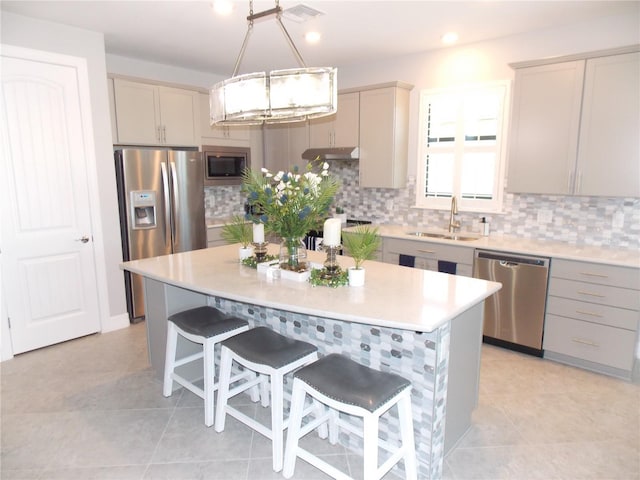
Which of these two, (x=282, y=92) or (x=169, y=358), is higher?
(x=282, y=92)

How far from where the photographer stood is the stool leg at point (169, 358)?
2682 millimetres

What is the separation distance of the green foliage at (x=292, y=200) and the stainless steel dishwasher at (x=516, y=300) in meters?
1.83

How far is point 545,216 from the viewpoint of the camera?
3787 millimetres

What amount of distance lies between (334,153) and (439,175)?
46.2 inches

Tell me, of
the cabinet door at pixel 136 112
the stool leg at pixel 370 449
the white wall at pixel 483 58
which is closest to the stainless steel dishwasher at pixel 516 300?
the white wall at pixel 483 58

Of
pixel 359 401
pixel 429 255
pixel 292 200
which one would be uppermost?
pixel 292 200

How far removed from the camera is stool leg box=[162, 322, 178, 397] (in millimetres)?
2682

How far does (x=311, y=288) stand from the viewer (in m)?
2.26

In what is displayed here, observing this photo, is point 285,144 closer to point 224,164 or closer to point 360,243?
point 224,164

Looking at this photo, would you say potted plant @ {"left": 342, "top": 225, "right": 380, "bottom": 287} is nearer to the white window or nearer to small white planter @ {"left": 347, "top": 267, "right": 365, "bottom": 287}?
small white planter @ {"left": 347, "top": 267, "right": 365, "bottom": 287}

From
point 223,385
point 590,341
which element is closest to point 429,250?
point 590,341

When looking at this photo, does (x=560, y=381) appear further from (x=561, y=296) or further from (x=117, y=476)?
(x=117, y=476)

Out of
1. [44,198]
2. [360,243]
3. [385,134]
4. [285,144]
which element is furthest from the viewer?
[285,144]

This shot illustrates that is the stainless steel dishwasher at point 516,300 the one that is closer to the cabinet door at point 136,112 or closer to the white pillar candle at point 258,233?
the white pillar candle at point 258,233
